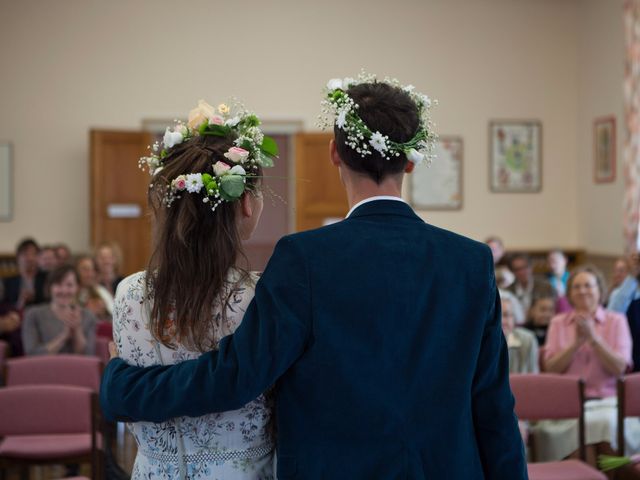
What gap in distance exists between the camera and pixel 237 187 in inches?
87.4

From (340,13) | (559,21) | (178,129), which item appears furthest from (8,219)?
(178,129)

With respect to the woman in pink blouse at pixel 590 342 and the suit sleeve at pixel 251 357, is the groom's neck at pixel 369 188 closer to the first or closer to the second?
the suit sleeve at pixel 251 357

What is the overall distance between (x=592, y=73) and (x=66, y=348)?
A: 28.3 feet

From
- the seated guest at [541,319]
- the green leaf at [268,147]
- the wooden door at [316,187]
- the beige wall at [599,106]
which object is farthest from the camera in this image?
the wooden door at [316,187]

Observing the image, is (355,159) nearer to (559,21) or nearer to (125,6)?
(125,6)

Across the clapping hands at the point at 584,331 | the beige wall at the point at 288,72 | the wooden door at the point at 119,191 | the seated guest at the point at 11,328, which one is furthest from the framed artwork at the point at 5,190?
the clapping hands at the point at 584,331

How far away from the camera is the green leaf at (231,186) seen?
221cm

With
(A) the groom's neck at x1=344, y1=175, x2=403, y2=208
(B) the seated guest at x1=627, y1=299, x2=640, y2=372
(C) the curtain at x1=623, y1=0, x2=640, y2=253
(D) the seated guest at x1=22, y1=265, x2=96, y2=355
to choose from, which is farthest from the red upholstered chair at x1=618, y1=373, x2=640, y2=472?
(C) the curtain at x1=623, y1=0, x2=640, y2=253

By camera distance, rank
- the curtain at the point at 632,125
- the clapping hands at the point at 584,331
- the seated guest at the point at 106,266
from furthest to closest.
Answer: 1. the curtain at the point at 632,125
2. the seated guest at the point at 106,266
3. the clapping hands at the point at 584,331

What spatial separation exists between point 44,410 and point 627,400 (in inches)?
111

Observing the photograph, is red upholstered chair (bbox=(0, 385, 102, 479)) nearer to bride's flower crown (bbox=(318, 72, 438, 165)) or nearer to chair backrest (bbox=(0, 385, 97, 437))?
chair backrest (bbox=(0, 385, 97, 437))

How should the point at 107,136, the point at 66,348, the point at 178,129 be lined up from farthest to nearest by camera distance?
the point at 107,136 → the point at 66,348 → the point at 178,129

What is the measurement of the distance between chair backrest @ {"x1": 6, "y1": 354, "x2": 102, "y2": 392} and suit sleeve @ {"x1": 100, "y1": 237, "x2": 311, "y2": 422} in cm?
312

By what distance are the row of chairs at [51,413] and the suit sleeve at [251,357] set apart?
Answer: 83.5 inches
